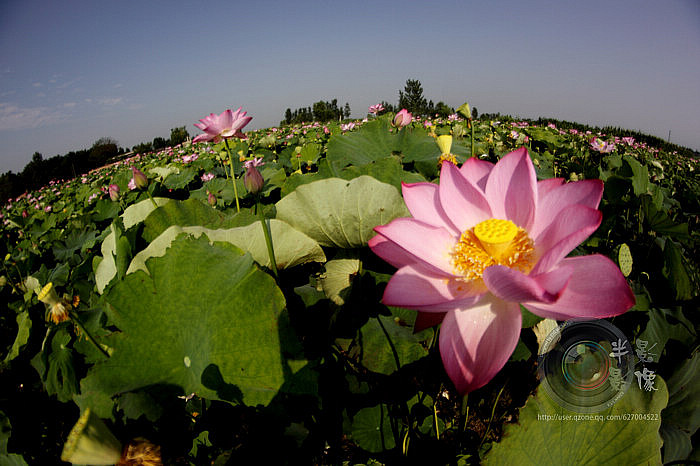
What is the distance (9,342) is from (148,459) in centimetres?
138

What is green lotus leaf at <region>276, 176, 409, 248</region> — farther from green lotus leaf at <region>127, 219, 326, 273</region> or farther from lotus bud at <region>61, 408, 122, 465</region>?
lotus bud at <region>61, 408, 122, 465</region>

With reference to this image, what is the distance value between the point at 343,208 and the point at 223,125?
3.68 feet

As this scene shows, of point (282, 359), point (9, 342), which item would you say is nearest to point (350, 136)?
point (282, 359)

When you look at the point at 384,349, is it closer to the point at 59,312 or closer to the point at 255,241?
the point at 255,241

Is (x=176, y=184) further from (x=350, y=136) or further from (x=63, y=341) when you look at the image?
(x=63, y=341)

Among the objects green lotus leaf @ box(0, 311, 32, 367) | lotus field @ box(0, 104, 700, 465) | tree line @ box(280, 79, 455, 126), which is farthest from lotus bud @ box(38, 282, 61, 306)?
tree line @ box(280, 79, 455, 126)

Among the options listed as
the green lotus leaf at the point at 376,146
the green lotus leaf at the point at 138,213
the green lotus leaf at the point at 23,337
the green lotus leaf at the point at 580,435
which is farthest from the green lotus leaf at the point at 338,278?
the green lotus leaf at the point at 23,337

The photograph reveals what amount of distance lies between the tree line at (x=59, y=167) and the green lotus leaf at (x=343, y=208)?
60.5ft

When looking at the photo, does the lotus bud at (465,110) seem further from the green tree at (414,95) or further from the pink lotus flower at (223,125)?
the green tree at (414,95)

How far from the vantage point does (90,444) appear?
43 centimetres

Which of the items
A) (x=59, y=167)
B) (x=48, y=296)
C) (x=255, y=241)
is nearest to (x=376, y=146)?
(x=255, y=241)

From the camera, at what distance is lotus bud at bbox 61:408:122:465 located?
1.34ft

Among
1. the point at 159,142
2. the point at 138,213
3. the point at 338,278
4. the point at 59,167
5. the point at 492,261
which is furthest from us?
the point at 159,142

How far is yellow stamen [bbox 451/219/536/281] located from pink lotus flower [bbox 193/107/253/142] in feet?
4.31
